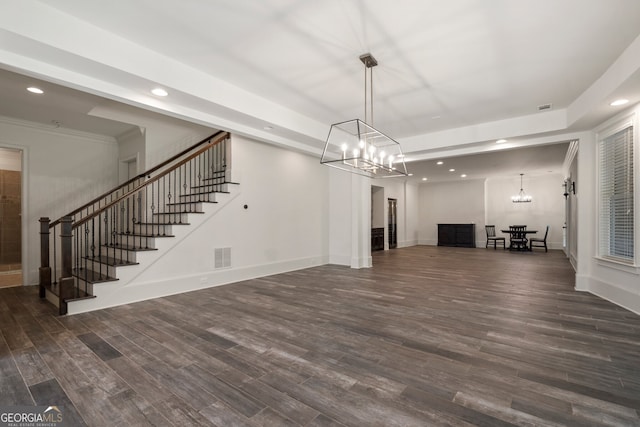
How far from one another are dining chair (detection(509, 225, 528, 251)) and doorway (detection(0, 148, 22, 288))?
15.1m

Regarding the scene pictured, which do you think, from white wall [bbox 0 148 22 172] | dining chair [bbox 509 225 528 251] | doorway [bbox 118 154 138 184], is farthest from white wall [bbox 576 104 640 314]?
white wall [bbox 0 148 22 172]

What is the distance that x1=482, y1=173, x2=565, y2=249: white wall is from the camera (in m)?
11.9

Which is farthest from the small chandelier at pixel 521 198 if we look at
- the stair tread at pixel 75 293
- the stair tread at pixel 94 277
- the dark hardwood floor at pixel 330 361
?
the stair tread at pixel 75 293

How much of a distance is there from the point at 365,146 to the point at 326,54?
3.70 ft

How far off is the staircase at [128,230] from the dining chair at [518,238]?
10.9 meters

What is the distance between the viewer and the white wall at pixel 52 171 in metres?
5.60

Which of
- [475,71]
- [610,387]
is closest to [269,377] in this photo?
[610,387]

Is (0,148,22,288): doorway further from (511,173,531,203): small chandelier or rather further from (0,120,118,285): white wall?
(511,173,531,203): small chandelier

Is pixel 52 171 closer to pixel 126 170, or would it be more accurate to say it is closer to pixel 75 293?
pixel 126 170

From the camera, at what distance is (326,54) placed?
3.39 metres

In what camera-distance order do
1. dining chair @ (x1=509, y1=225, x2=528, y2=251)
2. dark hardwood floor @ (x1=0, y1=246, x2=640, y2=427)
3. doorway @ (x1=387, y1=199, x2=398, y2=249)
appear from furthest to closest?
doorway @ (x1=387, y1=199, x2=398, y2=249) → dining chair @ (x1=509, y1=225, x2=528, y2=251) → dark hardwood floor @ (x1=0, y1=246, x2=640, y2=427)

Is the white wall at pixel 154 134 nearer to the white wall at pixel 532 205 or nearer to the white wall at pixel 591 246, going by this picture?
the white wall at pixel 591 246

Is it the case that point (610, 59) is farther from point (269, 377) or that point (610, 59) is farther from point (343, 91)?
point (269, 377)

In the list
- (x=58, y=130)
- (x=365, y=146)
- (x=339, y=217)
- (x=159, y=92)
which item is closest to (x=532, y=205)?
(x=339, y=217)
